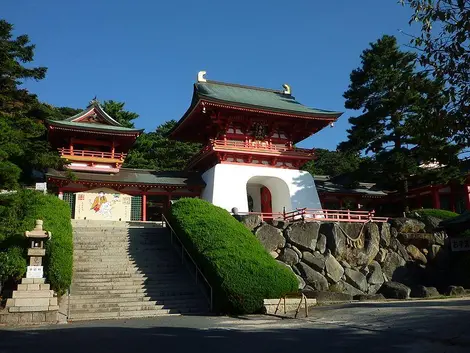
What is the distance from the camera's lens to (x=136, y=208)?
27031mm

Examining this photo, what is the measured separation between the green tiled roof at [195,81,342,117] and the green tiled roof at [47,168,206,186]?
5840 mm

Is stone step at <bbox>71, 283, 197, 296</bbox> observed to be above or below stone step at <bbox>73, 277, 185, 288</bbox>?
below

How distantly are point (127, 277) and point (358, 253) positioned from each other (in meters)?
11.7

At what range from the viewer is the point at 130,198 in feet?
87.7

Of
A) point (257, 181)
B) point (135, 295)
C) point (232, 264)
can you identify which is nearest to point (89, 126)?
point (257, 181)

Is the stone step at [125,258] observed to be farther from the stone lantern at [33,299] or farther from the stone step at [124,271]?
the stone lantern at [33,299]

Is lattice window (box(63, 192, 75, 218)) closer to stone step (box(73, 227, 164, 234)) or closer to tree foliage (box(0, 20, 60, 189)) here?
tree foliage (box(0, 20, 60, 189))

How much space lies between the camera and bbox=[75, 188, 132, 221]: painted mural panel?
83.0 ft

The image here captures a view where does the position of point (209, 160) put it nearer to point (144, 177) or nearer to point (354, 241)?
point (144, 177)

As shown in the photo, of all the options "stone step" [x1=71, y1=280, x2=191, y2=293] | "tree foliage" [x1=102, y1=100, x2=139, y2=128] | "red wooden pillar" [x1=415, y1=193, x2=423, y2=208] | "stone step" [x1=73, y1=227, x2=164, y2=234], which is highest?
"tree foliage" [x1=102, y1=100, x2=139, y2=128]

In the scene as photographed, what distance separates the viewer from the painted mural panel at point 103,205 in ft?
83.0

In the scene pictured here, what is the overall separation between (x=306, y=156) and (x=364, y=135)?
428 centimetres

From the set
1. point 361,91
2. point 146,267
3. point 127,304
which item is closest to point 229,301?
point 127,304

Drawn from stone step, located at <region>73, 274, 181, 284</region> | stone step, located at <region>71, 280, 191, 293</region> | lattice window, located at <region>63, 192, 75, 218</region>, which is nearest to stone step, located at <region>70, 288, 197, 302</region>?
stone step, located at <region>71, 280, 191, 293</region>
